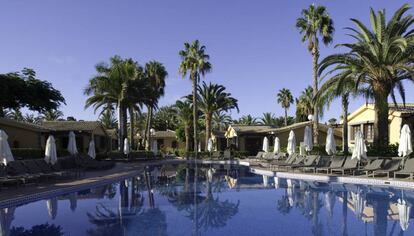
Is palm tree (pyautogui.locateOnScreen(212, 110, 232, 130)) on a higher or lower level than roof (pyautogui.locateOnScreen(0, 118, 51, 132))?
higher

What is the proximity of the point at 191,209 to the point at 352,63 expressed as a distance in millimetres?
13699

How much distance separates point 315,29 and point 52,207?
25.9 m

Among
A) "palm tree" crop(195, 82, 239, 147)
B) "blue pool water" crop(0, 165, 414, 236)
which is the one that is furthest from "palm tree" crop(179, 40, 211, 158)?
"blue pool water" crop(0, 165, 414, 236)

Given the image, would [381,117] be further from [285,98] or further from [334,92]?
[285,98]

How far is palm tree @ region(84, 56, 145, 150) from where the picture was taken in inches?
1368

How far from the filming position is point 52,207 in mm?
12258

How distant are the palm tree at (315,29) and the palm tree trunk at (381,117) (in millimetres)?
9522

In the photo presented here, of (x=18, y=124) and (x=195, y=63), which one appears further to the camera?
(x=195, y=63)

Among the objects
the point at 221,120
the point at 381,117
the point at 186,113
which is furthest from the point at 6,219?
the point at 221,120

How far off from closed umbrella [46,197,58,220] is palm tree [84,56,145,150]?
21.8 metres

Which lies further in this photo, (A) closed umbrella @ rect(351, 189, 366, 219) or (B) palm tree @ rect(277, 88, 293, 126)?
(B) palm tree @ rect(277, 88, 293, 126)

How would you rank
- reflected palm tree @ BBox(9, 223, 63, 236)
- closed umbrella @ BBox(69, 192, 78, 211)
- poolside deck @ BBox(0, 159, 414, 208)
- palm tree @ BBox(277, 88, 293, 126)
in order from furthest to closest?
1. palm tree @ BBox(277, 88, 293, 126)
2. poolside deck @ BBox(0, 159, 414, 208)
3. closed umbrella @ BBox(69, 192, 78, 211)
4. reflected palm tree @ BBox(9, 223, 63, 236)

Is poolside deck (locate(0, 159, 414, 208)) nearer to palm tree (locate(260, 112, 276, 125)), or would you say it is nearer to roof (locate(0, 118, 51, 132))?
roof (locate(0, 118, 51, 132))

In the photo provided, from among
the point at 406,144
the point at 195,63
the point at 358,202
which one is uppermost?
the point at 195,63
